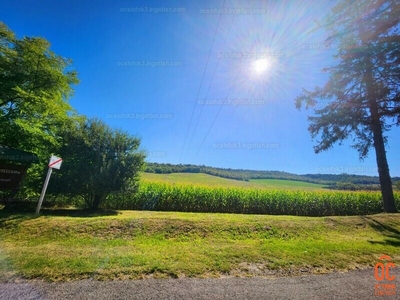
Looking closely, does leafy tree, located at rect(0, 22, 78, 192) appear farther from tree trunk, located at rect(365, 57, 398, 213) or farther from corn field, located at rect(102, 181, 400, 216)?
tree trunk, located at rect(365, 57, 398, 213)

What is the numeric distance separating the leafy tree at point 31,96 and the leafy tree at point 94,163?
2.26 feet

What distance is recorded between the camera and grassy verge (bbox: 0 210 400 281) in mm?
3682

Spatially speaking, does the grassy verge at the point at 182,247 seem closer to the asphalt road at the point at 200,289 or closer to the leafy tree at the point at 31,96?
the asphalt road at the point at 200,289

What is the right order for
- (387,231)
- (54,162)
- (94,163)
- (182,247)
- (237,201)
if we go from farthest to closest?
(237,201), (94,163), (387,231), (54,162), (182,247)

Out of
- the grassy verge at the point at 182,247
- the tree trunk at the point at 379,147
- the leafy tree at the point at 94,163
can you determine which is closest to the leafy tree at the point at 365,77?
the tree trunk at the point at 379,147

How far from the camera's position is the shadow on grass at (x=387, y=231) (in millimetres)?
6030

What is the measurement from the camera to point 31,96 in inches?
278

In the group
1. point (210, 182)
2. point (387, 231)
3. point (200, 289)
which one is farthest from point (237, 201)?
point (210, 182)

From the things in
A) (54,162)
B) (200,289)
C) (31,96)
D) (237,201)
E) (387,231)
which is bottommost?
(200,289)

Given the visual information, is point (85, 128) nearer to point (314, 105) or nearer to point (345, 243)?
point (345, 243)

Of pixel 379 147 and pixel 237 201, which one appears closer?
pixel 379 147

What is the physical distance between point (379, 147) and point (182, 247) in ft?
41.7

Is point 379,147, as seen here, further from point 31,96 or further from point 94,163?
point 31,96

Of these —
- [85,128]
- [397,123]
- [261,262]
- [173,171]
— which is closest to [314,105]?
[397,123]
